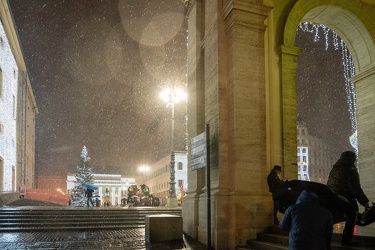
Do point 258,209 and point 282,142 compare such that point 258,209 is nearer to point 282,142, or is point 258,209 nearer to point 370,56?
point 282,142

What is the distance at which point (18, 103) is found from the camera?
38500 mm

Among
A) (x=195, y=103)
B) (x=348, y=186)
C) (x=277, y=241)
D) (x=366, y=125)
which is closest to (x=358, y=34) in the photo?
(x=366, y=125)

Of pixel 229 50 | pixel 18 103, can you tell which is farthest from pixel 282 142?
pixel 18 103

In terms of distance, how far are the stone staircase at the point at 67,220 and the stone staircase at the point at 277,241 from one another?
691 cm

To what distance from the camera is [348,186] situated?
6609 millimetres

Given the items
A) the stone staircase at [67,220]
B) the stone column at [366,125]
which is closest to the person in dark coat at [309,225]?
the stone column at [366,125]

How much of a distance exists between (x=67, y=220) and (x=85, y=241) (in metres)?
4.31

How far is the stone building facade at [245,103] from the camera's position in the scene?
373 inches

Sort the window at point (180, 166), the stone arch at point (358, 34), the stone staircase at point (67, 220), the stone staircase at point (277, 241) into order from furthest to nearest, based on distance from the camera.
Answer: the window at point (180, 166) < the stone staircase at point (67, 220) < the stone arch at point (358, 34) < the stone staircase at point (277, 241)

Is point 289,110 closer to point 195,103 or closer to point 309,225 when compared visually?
point 195,103

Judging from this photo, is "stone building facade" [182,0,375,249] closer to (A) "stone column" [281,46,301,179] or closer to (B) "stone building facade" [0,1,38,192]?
(A) "stone column" [281,46,301,179]

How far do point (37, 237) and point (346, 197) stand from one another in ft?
28.7

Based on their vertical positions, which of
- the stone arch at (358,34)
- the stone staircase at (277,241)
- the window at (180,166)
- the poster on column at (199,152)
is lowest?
the stone staircase at (277,241)

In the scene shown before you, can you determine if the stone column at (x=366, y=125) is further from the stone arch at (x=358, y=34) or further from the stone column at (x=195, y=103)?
the stone column at (x=195, y=103)
